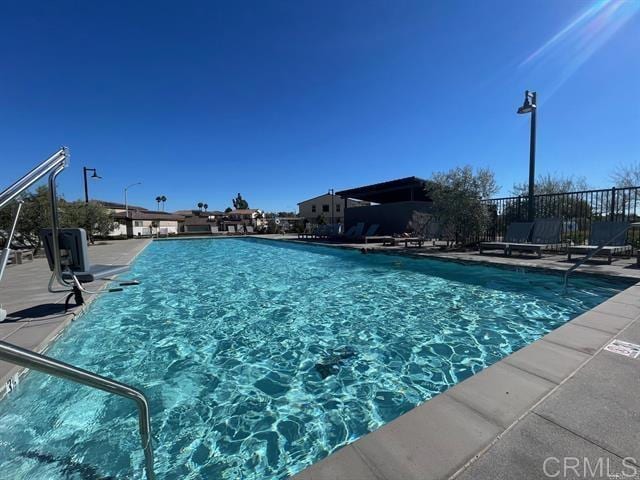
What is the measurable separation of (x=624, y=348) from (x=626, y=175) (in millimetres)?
21423

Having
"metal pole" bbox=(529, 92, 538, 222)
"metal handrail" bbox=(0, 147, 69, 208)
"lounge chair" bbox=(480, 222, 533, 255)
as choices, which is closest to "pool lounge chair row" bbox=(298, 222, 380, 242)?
"lounge chair" bbox=(480, 222, 533, 255)

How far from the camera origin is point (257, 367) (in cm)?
344

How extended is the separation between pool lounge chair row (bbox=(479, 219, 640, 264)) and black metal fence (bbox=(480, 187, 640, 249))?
0.45 meters

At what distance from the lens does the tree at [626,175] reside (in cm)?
1659

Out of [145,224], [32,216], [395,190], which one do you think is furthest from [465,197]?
[145,224]

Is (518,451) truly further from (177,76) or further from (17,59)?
(177,76)

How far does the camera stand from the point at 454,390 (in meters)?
2.06

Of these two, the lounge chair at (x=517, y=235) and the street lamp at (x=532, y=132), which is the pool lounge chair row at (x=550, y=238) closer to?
the lounge chair at (x=517, y=235)

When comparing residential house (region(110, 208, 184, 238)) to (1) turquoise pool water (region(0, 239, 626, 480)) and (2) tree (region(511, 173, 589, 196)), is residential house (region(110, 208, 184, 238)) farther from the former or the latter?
(2) tree (region(511, 173, 589, 196))

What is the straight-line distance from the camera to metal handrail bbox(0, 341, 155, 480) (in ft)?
3.27

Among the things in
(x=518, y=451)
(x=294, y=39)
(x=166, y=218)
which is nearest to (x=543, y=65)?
(x=294, y=39)

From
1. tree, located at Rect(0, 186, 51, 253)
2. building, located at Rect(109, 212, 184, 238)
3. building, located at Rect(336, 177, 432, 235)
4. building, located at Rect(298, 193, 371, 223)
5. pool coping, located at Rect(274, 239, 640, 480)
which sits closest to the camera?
pool coping, located at Rect(274, 239, 640, 480)

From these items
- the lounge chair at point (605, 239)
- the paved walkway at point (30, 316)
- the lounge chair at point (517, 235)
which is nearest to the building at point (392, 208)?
the lounge chair at point (517, 235)

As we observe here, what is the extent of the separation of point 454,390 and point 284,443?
4.43ft
